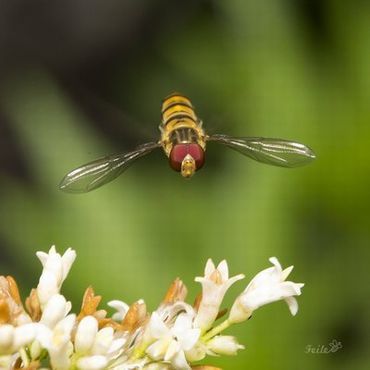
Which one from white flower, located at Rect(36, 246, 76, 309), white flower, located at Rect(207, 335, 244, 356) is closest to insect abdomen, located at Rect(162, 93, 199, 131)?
white flower, located at Rect(36, 246, 76, 309)

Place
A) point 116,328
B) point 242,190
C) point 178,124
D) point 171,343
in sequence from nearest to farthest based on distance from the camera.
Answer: point 171,343 < point 116,328 < point 178,124 < point 242,190

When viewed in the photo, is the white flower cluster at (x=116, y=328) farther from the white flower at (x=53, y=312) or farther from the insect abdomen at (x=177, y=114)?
the insect abdomen at (x=177, y=114)

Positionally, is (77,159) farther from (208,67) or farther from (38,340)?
(38,340)

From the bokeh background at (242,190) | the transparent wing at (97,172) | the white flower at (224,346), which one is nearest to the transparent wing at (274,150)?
the transparent wing at (97,172)

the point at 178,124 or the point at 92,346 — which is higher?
the point at 178,124

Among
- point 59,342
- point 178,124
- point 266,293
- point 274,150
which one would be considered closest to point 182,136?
point 178,124

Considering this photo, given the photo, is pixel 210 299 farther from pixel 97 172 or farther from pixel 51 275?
pixel 97 172

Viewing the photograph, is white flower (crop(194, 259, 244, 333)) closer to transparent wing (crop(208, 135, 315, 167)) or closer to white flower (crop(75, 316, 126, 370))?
white flower (crop(75, 316, 126, 370))

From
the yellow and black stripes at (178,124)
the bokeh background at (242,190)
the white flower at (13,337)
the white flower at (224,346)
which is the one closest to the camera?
the white flower at (13,337)
